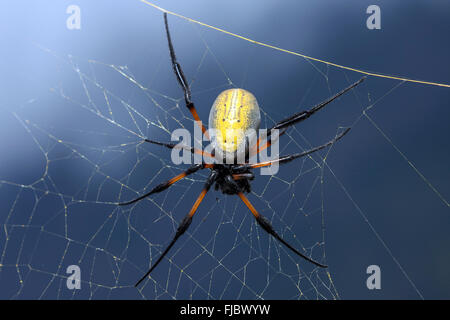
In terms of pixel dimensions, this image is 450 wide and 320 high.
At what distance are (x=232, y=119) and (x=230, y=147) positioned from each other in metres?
0.17

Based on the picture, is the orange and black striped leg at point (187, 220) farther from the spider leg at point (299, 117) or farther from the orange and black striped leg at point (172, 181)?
the spider leg at point (299, 117)

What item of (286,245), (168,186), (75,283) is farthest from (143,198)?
(286,245)

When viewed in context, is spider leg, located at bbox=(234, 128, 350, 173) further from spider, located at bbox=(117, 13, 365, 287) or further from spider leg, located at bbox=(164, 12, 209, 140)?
spider leg, located at bbox=(164, 12, 209, 140)

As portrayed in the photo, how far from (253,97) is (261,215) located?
0.75 meters

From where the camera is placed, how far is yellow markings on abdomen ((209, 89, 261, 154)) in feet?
6.68

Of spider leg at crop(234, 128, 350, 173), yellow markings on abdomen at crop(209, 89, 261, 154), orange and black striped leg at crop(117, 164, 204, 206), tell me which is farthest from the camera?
orange and black striped leg at crop(117, 164, 204, 206)

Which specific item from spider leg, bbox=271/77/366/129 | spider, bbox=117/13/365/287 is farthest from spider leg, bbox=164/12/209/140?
spider leg, bbox=271/77/366/129

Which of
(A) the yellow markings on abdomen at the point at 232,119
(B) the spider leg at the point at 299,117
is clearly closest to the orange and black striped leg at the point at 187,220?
(A) the yellow markings on abdomen at the point at 232,119

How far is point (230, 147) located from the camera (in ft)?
6.81

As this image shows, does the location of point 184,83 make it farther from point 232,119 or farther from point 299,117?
point 299,117

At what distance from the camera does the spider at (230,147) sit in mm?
2039

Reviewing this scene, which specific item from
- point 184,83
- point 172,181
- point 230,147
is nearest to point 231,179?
point 230,147

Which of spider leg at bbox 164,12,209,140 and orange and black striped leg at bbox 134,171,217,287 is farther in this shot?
spider leg at bbox 164,12,209,140

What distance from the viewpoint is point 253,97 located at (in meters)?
2.21
